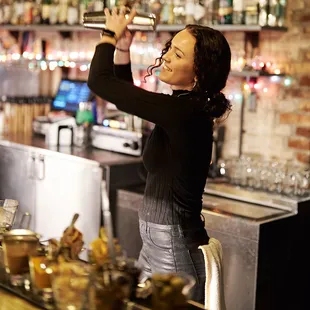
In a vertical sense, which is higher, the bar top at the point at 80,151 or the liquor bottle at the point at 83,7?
the liquor bottle at the point at 83,7

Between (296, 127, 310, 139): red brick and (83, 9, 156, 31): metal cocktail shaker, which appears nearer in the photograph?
(83, 9, 156, 31): metal cocktail shaker

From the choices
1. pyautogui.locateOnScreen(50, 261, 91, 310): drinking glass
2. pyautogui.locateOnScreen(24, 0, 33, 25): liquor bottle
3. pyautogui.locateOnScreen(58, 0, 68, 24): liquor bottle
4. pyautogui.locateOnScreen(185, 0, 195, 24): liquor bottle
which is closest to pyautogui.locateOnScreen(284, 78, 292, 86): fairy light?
pyautogui.locateOnScreen(185, 0, 195, 24): liquor bottle

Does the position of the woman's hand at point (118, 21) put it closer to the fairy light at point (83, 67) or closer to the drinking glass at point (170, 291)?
the drinking glass at point (170, 291)

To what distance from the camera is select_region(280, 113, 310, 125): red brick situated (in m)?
4.00

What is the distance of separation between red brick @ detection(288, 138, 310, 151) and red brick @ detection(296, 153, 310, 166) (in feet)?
0.12

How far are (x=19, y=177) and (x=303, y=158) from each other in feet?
6.52

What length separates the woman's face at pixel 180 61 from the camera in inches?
93.4

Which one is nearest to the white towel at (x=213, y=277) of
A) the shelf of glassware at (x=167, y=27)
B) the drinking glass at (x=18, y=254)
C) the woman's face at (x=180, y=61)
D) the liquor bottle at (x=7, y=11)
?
the woman's face at (x=180, y=61)

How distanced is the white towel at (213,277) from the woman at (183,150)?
0.03 metres

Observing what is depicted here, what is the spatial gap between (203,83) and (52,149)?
7.65 feet

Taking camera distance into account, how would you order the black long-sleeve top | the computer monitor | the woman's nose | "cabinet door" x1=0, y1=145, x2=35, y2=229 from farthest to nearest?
the computer monitor
"cabinet door" x1=0, y1=145, x2=35, y2=229
the woman's nose
the black long-sleeve top

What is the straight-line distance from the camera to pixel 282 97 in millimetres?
4117

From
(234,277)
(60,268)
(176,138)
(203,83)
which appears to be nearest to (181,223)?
(176,138)

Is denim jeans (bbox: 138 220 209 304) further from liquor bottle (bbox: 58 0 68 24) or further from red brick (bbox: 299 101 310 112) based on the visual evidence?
liquor bottle (bbox: 58 0 68 24)
